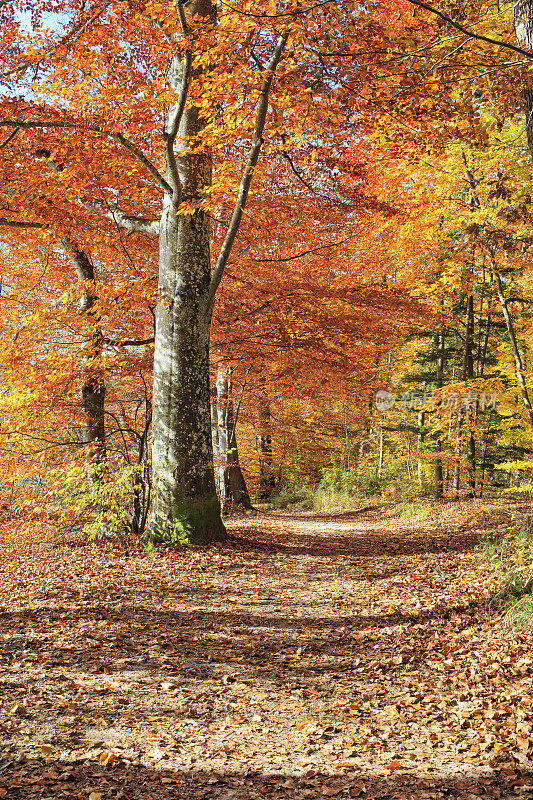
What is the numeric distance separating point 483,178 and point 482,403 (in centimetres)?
589

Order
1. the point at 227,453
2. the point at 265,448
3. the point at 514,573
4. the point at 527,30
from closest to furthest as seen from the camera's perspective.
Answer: the point at 527,30 → the point at 514,573 → the point at 227,453 → the point at 265,448

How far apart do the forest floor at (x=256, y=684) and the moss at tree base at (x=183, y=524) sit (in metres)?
0.38

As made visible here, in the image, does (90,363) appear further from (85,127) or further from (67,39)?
(67,39)

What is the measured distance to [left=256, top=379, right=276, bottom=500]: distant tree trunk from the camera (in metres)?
20.0

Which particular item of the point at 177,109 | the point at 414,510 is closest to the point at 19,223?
the point at 177,109

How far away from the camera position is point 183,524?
24.1 ft

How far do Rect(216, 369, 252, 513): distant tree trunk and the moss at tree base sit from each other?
250 inches

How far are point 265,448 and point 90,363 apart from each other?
13.7 m

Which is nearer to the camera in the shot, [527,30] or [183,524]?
[527,30]

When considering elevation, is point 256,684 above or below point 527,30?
below

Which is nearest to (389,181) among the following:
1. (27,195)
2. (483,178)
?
(483,178)

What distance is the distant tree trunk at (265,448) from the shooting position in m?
20.0

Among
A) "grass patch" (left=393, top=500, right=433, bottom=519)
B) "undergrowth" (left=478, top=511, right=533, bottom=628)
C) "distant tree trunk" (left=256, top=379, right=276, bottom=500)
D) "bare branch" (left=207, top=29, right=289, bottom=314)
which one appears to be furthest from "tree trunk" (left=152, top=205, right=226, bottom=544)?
"distant tree trunk" (left=256, top=379, right=276, bottom=500)

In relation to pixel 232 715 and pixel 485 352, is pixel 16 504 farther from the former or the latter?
pixel 485 352
